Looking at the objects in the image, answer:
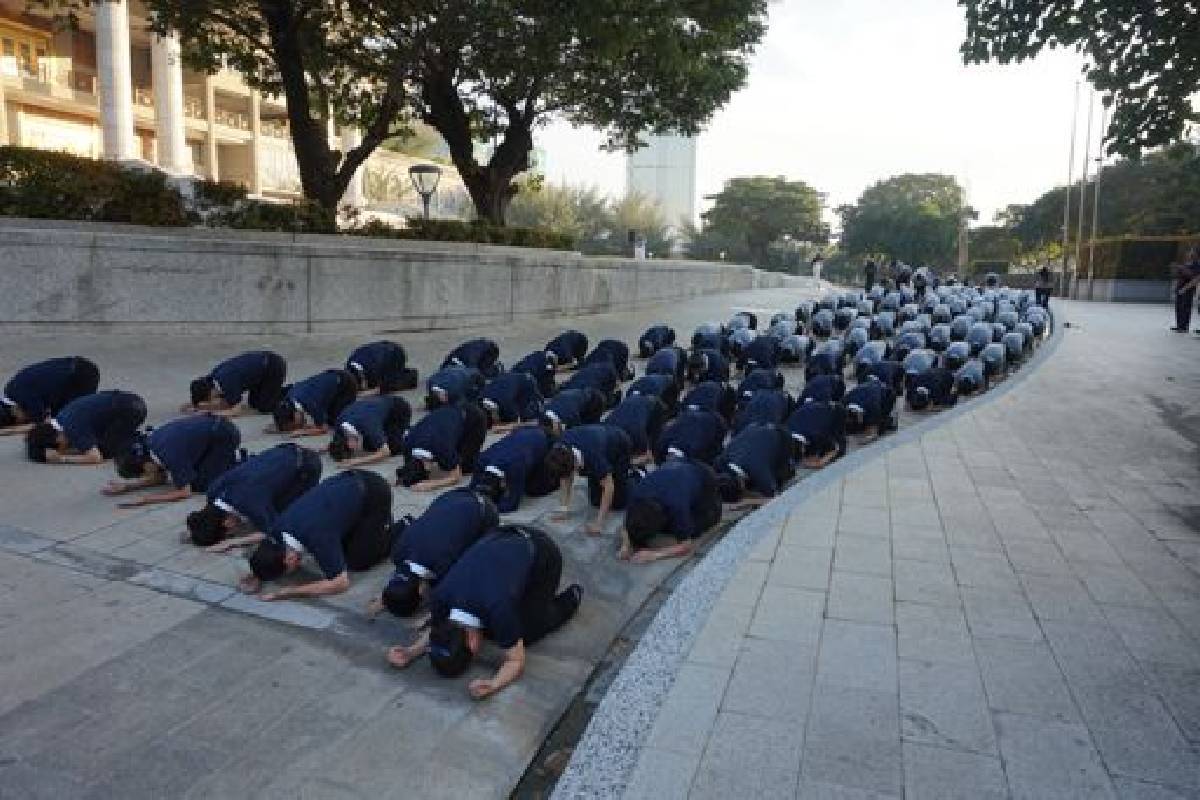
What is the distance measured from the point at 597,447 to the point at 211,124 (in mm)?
44963

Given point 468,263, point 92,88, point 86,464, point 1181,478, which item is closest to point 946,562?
point 1181,478

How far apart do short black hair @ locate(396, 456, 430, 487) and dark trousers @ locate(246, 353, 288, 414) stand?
10.1 ft

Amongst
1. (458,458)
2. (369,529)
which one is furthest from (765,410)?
(369,529)

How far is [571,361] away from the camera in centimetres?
1352

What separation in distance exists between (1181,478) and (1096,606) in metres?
3.86

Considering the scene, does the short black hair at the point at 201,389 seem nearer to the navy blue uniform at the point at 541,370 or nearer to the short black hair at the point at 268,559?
the navy blue uniform at the point at 541,370

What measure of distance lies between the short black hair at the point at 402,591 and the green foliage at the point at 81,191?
10557 millimetres

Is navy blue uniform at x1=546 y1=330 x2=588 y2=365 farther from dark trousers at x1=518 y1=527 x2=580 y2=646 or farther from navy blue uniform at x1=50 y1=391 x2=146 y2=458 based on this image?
dark trousers at x1=518 y1=527 x2=580 y2=646

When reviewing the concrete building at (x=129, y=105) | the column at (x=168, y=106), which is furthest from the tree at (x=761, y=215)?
the column at (x=168, y=106)

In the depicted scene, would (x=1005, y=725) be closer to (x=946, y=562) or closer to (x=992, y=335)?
(x=946, y=562)

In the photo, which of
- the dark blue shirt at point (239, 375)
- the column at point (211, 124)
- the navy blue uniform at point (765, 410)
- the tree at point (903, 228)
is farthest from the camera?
the tree at point (903, 228)

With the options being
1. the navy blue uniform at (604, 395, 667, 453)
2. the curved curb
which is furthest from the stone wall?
the curved curb

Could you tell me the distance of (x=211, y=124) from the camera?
44.4 meters

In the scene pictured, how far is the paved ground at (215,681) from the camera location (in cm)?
359
